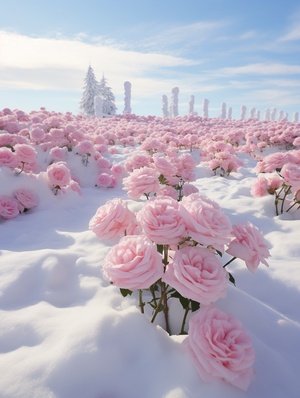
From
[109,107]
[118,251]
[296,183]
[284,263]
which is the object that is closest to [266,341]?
[118,251]

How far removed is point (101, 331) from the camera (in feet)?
5.14

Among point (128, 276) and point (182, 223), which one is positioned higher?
point (182, 223)

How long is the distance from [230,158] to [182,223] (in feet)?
18.0

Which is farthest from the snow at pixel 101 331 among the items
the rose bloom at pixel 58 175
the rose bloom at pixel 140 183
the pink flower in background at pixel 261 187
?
the pink flower in background at pixel 261 187

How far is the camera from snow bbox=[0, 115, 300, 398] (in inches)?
53.4

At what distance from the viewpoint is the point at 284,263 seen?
9.70 ft

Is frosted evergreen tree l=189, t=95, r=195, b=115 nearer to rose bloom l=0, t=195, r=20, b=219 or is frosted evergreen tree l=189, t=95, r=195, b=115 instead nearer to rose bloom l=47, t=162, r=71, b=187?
rose bloom l=47, t=162, r=71, b=187

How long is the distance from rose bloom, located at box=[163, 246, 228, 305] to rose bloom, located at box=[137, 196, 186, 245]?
99 mm

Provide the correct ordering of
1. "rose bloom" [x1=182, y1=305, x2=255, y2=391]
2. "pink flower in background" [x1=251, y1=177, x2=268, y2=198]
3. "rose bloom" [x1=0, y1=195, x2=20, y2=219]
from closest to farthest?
"rose bloom" [x1=182, y1=305, x2=255, y2=391]
"rose bloom" [x1=0, y1=195, x2=20, y2=219]
"pink flower in background" [x1=251, y1=177, x2=268, y2=198]

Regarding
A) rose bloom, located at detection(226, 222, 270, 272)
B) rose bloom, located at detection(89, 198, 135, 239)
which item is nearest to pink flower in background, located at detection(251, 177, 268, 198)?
rose bloom, located at detection(226, 222, 270, 272)

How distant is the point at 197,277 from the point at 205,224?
24 centimetres

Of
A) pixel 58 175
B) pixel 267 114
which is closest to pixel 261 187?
pixel 58 175

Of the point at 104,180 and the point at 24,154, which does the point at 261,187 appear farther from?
the point at 24,154

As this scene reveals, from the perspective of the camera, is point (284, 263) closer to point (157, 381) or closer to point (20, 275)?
point (157, 381)
